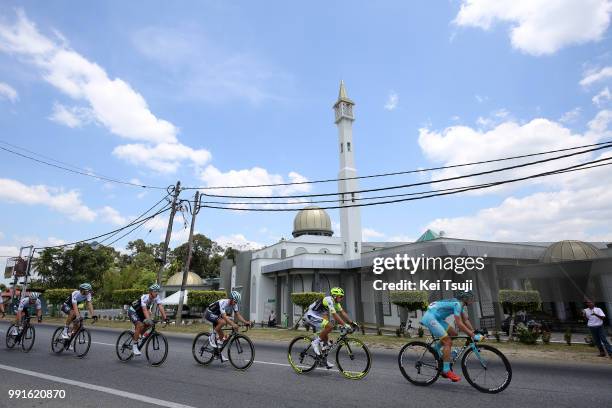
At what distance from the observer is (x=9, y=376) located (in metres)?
7.26

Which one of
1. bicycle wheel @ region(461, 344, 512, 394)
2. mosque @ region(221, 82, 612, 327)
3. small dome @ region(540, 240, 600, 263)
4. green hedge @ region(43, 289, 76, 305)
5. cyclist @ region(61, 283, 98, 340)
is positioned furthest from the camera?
green hedge @ region(43, 289, 76, 305)

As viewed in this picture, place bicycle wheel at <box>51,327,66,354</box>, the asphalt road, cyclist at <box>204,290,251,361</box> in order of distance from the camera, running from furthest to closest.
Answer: bicycle wheel at <box>51,327,66,354</box>
cyclist at <box>204,290,251,361</box>
the asphalt road

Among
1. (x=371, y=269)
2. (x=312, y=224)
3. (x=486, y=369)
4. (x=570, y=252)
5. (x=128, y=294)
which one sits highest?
(x=312, y=224)

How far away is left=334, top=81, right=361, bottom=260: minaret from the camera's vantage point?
3566 centimetres

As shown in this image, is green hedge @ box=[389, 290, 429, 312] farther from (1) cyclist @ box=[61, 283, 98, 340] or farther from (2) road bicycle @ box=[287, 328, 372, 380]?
(1) cyclist @ box=[61, 283, 98, 340]

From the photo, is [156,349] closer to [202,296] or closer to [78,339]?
[78,339]

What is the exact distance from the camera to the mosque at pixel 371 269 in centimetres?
2295

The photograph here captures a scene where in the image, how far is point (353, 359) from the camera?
24.0 ft

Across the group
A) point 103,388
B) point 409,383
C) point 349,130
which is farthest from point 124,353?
point 349,130

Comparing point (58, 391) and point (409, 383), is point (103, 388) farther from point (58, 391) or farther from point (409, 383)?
point (409, 383)

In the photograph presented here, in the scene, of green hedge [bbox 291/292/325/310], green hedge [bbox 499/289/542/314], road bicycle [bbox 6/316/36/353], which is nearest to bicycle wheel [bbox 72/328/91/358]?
road bicycle [bbox 6/316/36/353]

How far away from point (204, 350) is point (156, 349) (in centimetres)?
116

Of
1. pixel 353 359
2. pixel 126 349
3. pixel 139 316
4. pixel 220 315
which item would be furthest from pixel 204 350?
pixel 353 359

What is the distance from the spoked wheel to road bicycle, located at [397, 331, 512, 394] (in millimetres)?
4563
